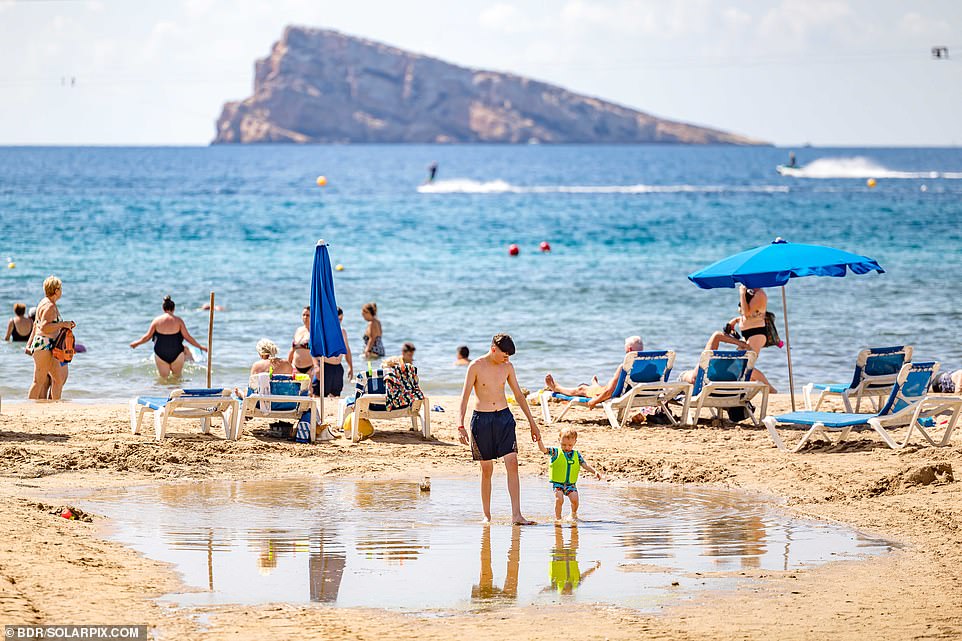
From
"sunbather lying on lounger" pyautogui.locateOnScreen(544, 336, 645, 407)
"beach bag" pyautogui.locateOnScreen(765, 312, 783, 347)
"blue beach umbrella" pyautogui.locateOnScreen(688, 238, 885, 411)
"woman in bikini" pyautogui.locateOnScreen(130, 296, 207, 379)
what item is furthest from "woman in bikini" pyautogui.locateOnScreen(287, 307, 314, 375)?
"beach bag" pyautogui.locateOnScreen(765, 312, 783, 347)

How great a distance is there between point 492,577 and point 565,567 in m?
0.50

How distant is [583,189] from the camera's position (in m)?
78.6

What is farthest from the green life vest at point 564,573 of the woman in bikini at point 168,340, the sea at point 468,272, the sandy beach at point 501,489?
the woman in bikini at point 168,340

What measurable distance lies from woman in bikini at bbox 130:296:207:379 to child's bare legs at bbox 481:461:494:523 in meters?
7.13

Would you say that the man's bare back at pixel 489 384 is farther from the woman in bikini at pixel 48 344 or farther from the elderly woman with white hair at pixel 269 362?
the woman in bikini at pixel 48 344

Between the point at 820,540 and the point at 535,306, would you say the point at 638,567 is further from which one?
the point at 535,306

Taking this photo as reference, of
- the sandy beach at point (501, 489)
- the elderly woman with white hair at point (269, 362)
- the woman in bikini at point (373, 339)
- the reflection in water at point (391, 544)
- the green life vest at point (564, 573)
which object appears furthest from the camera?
the woman in bikini at point (373, 339)

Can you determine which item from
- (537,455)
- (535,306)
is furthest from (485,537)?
(535,306)

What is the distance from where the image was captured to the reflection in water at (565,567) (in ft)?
22.2

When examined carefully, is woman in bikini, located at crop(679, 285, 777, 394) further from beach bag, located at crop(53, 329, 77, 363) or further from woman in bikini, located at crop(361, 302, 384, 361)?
beach bag, located at crop(53, 329, 77, 363)

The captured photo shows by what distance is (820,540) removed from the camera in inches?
309

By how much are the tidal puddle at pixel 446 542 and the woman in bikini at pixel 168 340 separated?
5652mm

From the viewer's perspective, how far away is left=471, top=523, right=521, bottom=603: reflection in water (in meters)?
6.55

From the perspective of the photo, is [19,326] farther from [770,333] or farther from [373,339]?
[770,333]
